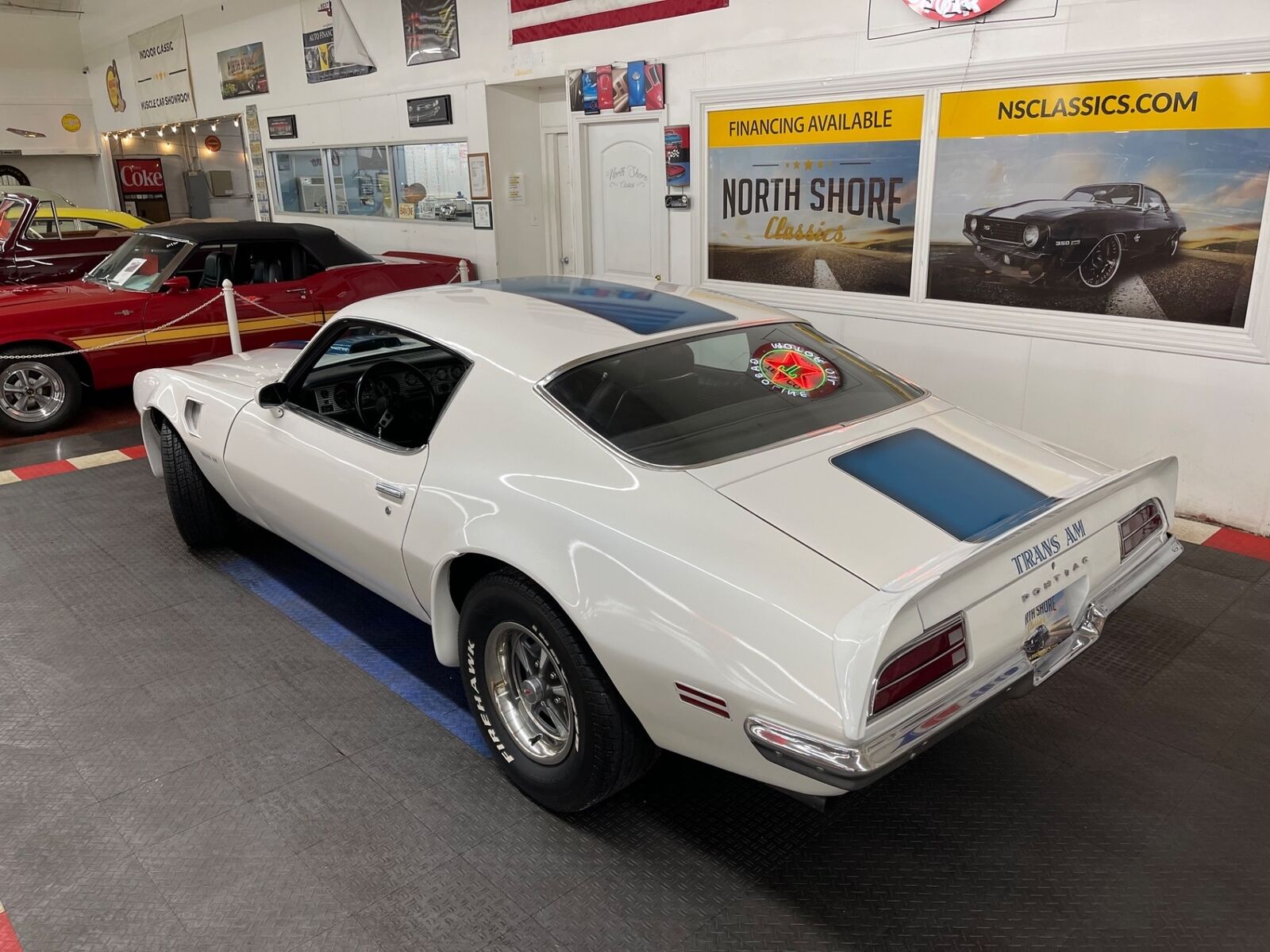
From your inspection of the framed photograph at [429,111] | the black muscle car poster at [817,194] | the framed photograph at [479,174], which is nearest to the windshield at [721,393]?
the black muscle car poster at [817,194]

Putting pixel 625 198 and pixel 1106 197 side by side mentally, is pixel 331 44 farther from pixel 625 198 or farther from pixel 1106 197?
pixel 1106 197

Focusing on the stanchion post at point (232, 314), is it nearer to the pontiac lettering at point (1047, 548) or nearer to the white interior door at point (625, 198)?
the white interior door at point (625, 198)

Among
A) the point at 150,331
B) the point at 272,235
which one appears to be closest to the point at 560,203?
the point at 272,235

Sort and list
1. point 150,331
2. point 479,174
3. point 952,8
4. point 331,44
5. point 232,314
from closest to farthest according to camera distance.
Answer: point 952,8 < point 232,314 < point 150,331 < point 479,174 < point 331,44

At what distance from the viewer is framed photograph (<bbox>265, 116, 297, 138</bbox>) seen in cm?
1145

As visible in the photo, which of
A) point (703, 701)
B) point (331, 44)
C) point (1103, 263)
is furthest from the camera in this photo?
point (331, 44)

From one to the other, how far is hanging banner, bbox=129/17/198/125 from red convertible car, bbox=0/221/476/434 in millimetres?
7848

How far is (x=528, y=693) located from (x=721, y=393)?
3.55 feet

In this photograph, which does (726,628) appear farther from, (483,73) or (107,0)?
(107,0)

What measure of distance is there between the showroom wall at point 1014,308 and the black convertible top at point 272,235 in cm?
225

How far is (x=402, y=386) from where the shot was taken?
12.2 ft

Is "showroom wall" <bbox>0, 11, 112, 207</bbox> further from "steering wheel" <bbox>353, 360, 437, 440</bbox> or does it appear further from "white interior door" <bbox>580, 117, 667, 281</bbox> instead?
Result: "steering wheel" <bbox>353, 360, 437, 440</bbox>

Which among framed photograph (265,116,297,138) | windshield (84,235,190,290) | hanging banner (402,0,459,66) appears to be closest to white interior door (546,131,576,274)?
hanging banner (402,0,459,66)

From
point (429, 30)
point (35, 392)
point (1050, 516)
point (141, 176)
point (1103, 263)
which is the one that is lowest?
point (35, 392)
